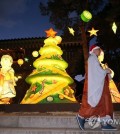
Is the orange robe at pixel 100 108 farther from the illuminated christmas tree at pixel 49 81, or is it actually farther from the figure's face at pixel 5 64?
the figure's face at pixel 5 64

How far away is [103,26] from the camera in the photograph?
2041cm

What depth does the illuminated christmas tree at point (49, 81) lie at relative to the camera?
10.5 meters

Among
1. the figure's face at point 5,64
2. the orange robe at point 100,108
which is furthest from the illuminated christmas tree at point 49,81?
the orange robe at point 100,108

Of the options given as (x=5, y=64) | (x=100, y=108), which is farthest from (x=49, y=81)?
(x=100, y=108)

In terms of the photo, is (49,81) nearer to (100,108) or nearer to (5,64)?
(5,64)

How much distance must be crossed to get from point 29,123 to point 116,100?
4.61 m

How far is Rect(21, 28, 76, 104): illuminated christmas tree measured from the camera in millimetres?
10540

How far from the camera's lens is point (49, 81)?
426 inches

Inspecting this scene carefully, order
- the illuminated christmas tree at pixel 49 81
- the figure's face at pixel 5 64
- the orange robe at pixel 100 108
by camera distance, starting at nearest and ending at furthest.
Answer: the orange robe at pixel 100 108 → the figure's face at pixel 5 64 → the illuminated christmas tree at pixel 49 81

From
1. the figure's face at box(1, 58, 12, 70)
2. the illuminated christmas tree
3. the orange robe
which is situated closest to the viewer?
the orange robe

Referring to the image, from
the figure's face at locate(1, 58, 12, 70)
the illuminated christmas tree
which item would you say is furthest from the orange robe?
the figure's face at locate(1, 58, 12, 70)

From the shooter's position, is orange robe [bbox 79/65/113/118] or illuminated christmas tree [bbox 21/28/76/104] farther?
illuminated christmas tree [bbox 21/28/76/104]

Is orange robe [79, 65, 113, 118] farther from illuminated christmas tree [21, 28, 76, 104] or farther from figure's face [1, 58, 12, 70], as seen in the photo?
figure's face [1, 58, 12, 70]

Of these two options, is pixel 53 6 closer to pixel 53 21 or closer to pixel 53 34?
pixel 53 21
